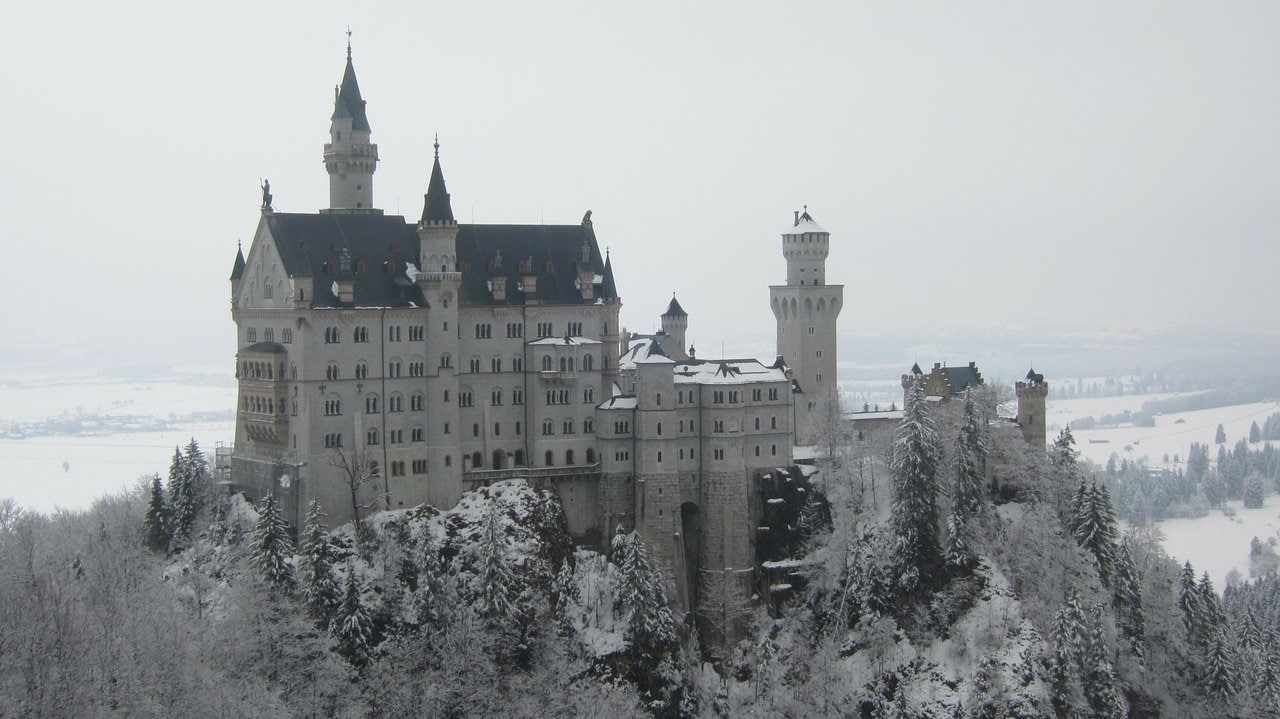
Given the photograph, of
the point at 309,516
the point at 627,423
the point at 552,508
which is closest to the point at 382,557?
the point at 309,516

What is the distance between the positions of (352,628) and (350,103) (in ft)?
134

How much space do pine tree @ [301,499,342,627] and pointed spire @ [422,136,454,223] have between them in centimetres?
2334

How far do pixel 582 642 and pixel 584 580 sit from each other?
5439mm

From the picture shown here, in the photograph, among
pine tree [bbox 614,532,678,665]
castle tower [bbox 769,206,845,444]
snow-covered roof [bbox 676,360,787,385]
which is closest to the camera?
pine tree [bbox 614,532,678,665]

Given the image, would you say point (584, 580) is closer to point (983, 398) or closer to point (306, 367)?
point (306, 367)

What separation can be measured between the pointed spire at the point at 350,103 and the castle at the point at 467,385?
0.40 ft

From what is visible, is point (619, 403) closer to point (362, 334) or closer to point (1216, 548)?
point (362, 334)

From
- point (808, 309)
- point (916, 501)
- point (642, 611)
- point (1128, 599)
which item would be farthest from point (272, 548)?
point (1128, 599)

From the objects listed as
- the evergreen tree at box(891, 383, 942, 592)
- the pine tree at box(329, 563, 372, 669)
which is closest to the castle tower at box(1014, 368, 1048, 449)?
the evergreen tree at box(891, 383, 942, 592)

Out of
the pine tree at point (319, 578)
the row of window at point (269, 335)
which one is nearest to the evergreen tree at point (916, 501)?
the pine tree at point (319, 578)

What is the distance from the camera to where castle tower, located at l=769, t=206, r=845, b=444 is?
119875 mm

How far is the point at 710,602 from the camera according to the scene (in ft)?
332

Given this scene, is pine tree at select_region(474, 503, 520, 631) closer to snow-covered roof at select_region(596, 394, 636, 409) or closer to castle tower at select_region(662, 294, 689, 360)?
snow-covered roof at select_region(596, 394, 636, 409)

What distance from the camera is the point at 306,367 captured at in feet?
311
